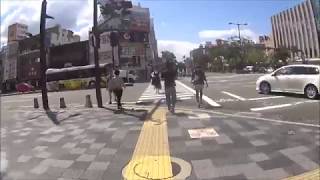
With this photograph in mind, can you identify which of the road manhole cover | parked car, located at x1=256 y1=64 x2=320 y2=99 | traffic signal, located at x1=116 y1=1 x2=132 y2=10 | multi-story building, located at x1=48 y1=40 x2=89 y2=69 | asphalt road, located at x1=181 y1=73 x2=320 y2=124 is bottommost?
the road manhole cover

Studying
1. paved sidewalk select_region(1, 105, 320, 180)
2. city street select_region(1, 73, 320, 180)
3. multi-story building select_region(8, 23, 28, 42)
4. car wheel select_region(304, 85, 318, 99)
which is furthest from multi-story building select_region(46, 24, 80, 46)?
car wheel select_region(304, 85, 318, 99)

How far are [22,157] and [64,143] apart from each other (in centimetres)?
118

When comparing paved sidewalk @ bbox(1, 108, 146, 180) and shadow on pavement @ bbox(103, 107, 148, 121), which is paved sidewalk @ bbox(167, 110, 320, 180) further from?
shadow on pavement @ bbox(103, 107, 148, 121)

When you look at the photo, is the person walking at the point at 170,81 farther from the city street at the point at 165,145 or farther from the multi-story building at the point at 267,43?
the multi-story building at the point at 267,43

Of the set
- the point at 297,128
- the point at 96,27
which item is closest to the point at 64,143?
the point at 297,128

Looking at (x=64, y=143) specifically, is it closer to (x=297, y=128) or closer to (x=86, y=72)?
(x=297, y=128)

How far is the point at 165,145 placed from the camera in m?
9.47

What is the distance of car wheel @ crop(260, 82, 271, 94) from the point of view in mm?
21766

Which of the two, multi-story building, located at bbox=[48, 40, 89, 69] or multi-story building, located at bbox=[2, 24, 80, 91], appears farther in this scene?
multi-story building, located at bbox=[48, 40, 89, 69]

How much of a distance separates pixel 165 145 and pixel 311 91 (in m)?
11.5

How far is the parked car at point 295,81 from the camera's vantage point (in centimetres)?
1920

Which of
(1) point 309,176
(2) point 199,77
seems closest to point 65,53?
(2) point 199,77

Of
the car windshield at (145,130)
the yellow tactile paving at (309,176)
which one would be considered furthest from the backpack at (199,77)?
the yellow tactile paving at (309,176)

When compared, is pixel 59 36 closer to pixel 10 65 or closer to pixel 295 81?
pixel 10 65
